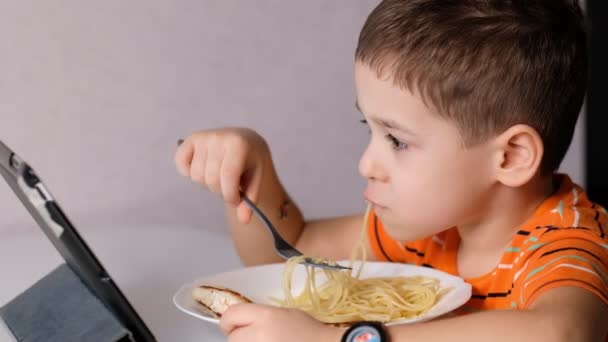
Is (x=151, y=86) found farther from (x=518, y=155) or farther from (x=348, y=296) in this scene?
(x=518, y=155)

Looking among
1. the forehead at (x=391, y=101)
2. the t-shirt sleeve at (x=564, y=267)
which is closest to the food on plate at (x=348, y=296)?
the t-shirt sleeve at (x=564, y=267)

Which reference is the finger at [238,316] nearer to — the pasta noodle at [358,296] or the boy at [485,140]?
the boy at [485,140]

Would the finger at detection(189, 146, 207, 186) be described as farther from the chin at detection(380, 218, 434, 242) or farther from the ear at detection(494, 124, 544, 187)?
the ear at detection(494, 124, 544, 187)

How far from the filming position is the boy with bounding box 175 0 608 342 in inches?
41.9

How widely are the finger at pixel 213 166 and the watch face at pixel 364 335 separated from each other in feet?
1.43

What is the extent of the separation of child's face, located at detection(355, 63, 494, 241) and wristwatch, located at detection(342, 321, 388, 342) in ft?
0.79

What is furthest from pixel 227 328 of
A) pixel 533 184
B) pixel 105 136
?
pixel 105 136

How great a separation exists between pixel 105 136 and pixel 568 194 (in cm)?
113

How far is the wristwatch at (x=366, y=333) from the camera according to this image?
37.5 inches

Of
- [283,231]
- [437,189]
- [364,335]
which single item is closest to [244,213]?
[283,231]

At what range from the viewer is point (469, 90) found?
1.10 meters

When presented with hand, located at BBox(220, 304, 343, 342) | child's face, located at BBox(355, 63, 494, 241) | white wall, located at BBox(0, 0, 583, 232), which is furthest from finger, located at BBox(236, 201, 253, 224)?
white wall, located at BBox(0, 0, 583, 232)

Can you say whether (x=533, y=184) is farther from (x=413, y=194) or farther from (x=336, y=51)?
(x=336, y=51)

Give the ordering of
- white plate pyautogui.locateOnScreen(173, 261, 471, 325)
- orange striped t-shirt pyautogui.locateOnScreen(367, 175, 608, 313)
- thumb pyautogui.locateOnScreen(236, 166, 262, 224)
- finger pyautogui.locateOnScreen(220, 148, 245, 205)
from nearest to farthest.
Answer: orange striped t-shirt pyautogui.locateOnScreen(367, 175, 608, 313) < white plate pyautogui.locateOnScreen(173, 261, 471, 325) < finger pyautogui.locateOnScreen(220, 148, 245, 205) < thumb pyautogui.locateOnScreen(236, 166, 262, 224)
